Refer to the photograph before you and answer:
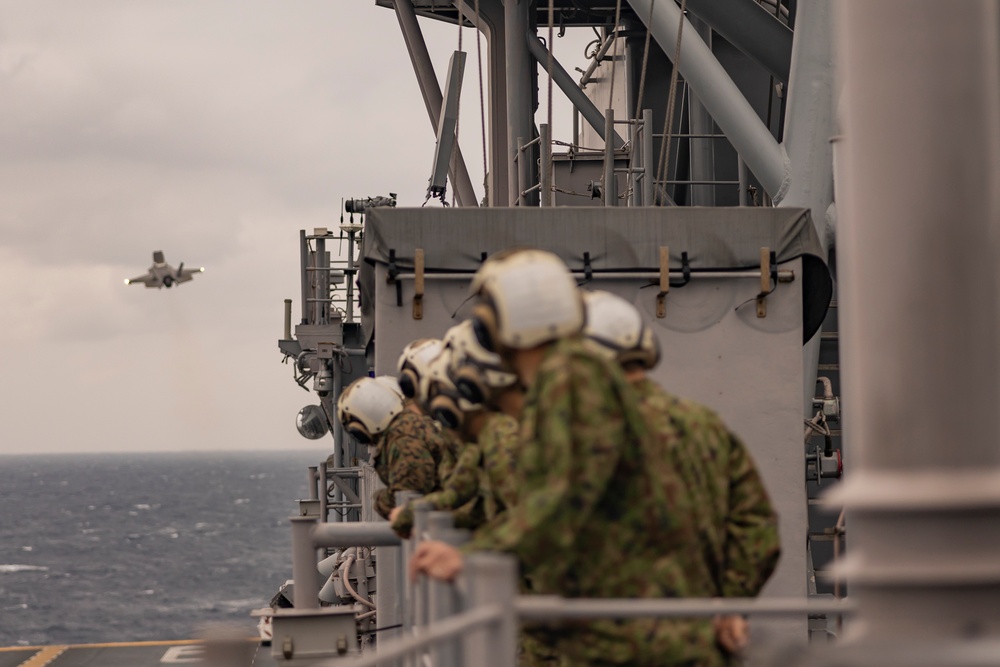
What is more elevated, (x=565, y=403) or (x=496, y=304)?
(x=496, y=304)

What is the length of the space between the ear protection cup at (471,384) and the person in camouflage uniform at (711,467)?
0.96 m

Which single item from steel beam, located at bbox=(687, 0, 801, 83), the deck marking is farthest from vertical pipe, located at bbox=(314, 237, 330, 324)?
steel beam, located at bbox=(687, 0, 801, 83)

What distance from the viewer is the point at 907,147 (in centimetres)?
409

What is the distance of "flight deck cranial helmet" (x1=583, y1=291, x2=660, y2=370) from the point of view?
4.82m

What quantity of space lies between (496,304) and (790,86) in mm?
9923

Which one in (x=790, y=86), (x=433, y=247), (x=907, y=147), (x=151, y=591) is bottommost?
(x=151, y=591)

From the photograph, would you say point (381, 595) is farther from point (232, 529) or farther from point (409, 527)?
point (232, 529)

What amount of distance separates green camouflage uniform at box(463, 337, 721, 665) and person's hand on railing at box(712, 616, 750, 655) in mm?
27

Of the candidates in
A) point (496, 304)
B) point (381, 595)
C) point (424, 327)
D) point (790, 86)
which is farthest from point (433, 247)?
point (496, 304)

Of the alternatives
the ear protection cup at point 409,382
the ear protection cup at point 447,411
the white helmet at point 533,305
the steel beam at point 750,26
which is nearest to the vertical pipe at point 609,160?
the steel beam at point 750,26

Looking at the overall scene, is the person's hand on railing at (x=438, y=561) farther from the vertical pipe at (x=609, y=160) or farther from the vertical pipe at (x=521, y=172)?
the vertical pipe at (x=521, y=172)

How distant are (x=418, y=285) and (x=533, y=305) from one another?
6.94 meters

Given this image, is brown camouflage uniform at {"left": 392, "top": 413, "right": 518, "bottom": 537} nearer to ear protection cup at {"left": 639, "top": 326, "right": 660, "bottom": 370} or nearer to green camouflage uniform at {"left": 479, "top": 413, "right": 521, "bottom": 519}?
green camouflage uniform at {"left": 479, "top": 413, "right": 521, "bottom": 519}

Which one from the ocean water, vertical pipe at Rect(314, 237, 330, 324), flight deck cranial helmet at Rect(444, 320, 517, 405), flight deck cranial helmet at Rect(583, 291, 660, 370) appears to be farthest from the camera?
the ocean water
